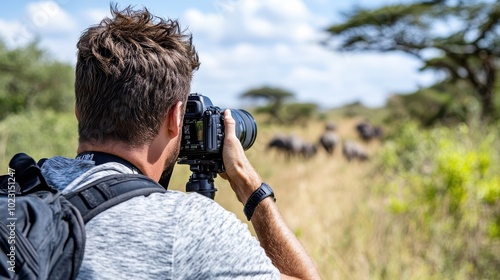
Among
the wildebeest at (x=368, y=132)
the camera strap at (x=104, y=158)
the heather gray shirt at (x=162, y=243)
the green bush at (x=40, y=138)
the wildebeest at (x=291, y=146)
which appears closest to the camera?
the heather gray shirt at (x=162, y=243)

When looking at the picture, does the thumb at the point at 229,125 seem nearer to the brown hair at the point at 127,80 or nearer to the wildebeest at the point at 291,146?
the brown hair at the point at 127,80

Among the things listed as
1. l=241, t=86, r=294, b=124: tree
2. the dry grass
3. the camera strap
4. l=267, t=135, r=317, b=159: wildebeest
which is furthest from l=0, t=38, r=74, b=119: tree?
the camera strap

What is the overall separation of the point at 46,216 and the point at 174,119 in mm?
409

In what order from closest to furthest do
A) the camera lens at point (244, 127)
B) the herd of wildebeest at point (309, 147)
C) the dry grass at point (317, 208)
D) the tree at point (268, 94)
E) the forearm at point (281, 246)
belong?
the forearm at point (281, 246), the camera lens at point (244, 127), the dry grass at point (317, 208), the herd of wildebeest at point (309, 147), the tree at point (268, 94)

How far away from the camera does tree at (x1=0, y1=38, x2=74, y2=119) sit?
23328 mm

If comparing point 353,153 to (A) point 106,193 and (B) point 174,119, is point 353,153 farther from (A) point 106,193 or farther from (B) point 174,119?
(A) point 106,193

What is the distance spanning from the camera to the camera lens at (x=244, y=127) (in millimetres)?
2045

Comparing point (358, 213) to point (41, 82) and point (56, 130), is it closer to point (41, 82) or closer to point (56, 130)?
point (56, 130)

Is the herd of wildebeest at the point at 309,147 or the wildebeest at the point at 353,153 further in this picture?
the herd of wildebeest at the point at 309,147

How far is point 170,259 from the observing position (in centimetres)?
131

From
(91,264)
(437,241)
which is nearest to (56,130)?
(437,241)

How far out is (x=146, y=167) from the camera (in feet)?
4.97

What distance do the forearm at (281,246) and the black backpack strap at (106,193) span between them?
1.46 ft

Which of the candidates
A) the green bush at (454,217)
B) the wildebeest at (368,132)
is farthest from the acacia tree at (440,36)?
the green bush at (454,217)
